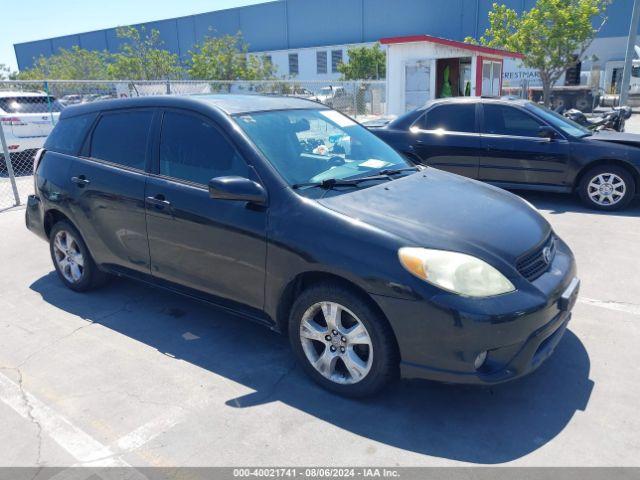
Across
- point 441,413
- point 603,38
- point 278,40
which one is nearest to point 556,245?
point 441,413

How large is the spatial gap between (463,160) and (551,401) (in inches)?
212

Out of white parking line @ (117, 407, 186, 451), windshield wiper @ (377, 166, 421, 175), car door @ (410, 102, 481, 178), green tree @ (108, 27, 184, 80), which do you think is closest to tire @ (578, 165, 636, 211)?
car door @ (410, 102, 481, 178)

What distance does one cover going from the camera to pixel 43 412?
3.09 meters

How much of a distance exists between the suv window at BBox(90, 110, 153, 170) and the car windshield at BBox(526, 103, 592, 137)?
5749mm

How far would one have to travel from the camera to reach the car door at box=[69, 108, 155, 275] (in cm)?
401

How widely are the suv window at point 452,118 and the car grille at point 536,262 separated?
4.98 metres

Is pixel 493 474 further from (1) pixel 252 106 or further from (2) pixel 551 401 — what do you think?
(1) pixel 252 106

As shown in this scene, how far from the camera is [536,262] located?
3033 millimetres

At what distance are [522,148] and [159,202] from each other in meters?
5.61

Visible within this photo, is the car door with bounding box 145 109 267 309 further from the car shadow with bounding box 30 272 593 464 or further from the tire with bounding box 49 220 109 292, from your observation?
the tire with bounding box 49 220 109 292

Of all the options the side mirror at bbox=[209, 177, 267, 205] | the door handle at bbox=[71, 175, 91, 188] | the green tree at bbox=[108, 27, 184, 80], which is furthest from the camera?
the green tree at bbox=[108, 27, 184, 80]

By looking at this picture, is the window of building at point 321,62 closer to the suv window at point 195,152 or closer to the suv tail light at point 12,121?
the suv tail light at point 12,121

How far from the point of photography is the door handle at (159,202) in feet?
12.3

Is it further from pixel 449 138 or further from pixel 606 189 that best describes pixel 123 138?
pixel 606 189
